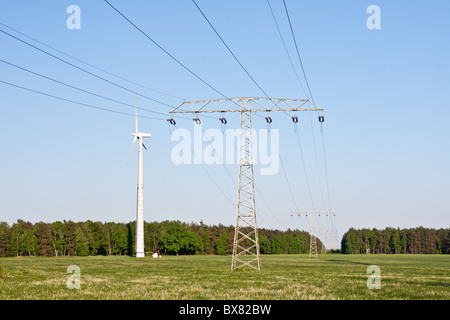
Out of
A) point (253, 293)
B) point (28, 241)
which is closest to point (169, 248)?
point (28, 241)

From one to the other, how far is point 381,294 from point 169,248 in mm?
171356

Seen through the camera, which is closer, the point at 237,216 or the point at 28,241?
the point at 237,216

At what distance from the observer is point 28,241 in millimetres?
178875

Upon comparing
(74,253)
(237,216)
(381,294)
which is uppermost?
(237,216)
